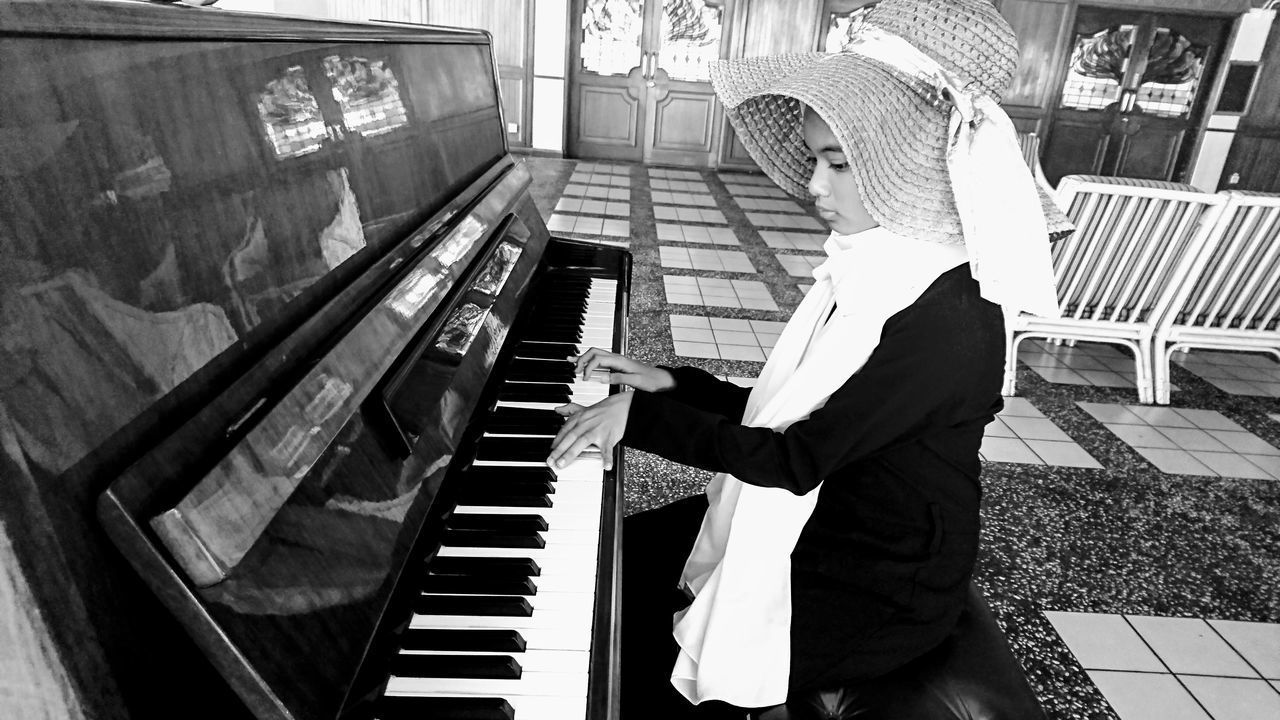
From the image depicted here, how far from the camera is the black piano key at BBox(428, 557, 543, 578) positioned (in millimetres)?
864

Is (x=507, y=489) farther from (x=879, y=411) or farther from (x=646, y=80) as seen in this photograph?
(x=646, y=80)

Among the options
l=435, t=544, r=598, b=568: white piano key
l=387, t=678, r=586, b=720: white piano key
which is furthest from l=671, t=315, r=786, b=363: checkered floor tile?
l=387, t=678, r=586, b=720: white piano key

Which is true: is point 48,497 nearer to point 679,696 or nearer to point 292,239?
point 292,239

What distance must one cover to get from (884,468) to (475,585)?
0.67 m

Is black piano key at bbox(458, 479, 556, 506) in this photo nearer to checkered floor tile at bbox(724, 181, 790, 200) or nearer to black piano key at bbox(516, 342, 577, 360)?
black piano key at bbox(516, 342, 577, 360)

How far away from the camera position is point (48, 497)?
46cm

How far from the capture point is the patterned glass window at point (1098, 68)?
9.53m

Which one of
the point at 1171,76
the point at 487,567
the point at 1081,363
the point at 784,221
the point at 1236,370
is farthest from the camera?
the point at 1171,76

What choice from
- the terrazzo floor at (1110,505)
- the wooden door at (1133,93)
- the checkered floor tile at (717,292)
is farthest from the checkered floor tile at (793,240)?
the wooden door at (1133,93)

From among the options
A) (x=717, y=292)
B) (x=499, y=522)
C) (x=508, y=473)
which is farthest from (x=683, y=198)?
(x=499, y=522)

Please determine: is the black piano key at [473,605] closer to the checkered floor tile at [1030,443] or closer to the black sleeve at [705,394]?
the black sleeve at [705,394]

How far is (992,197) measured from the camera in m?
1.00

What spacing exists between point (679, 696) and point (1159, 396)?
12.3ft

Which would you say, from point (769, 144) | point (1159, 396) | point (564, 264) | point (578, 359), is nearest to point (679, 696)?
point (578, 359)
